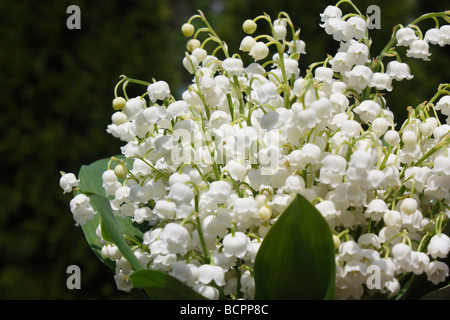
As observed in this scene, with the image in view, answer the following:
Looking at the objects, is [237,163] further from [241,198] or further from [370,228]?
[370,228]

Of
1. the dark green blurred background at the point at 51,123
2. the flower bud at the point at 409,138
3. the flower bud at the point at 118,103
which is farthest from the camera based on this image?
the dark green blurred background at the point at 51,123

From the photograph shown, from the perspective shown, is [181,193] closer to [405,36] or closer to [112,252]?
[112,252]

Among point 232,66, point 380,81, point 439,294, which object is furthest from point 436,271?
point 232,66

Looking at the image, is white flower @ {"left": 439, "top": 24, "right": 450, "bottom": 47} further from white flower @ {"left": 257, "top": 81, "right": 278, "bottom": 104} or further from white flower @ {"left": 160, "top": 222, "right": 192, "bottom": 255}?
white flower @ {"left": 160, "top": 222, "right": 192, "bottom": 255}

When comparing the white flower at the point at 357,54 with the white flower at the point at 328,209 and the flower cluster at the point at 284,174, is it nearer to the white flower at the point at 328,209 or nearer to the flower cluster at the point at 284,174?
the flower cluster at the point at 284,174

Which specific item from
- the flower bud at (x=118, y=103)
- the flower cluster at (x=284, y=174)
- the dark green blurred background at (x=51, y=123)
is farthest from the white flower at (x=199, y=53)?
the dark green blurred background at (x=51, y=123)
